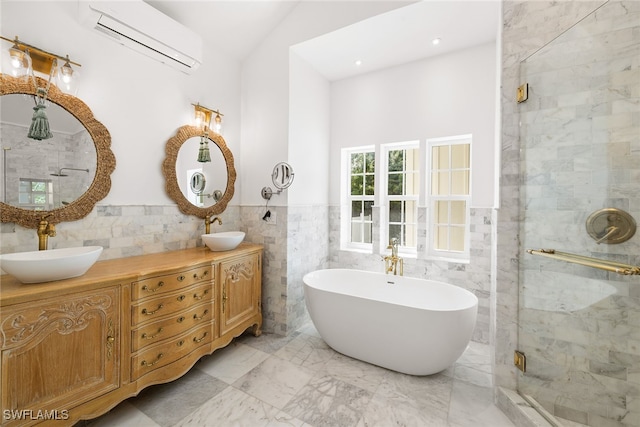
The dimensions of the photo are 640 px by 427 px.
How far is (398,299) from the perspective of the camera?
Answer: 2.63 meters

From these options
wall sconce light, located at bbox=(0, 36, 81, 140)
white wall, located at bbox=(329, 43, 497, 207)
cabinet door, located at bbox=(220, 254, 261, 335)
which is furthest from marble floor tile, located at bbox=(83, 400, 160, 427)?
white wall, located at bbox=(329, 43, 497, 207)

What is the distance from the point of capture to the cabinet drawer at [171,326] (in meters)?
1.63

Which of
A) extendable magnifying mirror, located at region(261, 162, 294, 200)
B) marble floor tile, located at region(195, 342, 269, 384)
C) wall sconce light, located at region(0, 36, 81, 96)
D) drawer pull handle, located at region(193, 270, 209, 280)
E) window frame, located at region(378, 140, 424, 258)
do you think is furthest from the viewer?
window frame, located at region(378, 140, 424, 258)

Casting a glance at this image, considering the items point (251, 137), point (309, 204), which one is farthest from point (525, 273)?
point (251, 137)

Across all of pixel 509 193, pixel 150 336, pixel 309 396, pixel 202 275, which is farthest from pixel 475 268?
pixel 150 336

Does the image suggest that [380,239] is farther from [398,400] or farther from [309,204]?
[398,400]

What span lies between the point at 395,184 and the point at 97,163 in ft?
9.62

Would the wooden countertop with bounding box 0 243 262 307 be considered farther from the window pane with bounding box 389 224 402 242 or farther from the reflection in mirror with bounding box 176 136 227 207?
the window pane with bounding box 389 224 402 242

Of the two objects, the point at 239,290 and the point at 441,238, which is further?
the point at 441,238

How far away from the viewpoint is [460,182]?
290 centimetres

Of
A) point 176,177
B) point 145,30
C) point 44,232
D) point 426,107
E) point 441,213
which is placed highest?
point 145,30

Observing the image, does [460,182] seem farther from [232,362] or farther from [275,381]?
[232,362]

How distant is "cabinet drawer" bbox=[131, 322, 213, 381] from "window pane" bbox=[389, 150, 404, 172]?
2613 millimetres

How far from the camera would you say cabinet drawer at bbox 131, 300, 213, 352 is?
1.63 m
